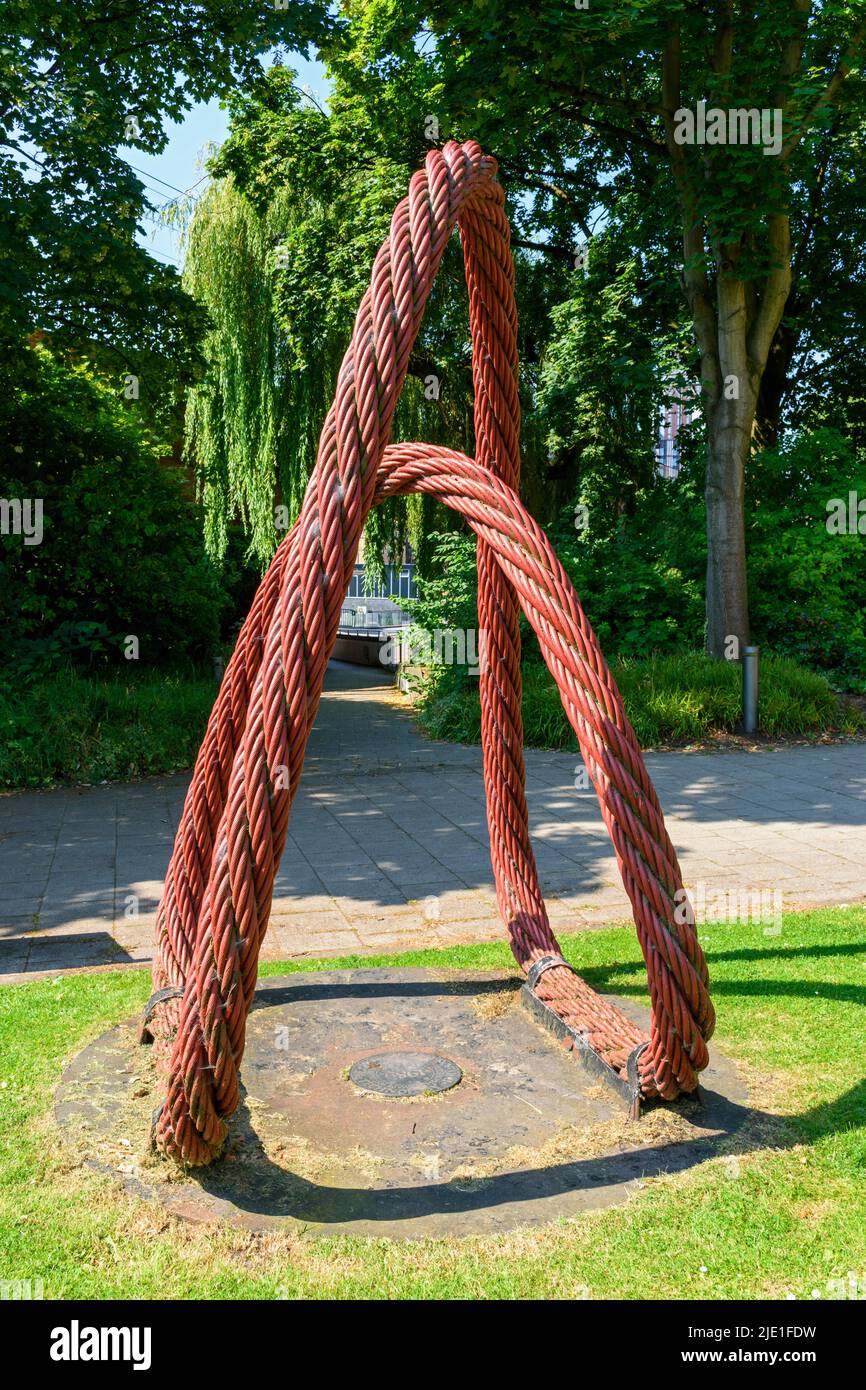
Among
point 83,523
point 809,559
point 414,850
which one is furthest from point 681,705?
point 83,523

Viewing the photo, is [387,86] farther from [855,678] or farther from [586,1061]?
[586,1061]

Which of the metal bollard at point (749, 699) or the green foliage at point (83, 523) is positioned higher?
the green foliage at point (83, 523)

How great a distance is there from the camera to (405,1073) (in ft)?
12.2

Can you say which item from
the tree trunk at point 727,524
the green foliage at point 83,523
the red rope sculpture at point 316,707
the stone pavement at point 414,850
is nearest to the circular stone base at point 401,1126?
the red rope sculpture at point 316,707

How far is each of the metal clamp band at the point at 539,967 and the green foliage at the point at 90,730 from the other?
19.9ft

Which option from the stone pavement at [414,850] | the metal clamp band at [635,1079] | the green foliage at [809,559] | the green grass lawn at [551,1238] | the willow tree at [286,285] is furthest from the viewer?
the willow tree at [286,285]

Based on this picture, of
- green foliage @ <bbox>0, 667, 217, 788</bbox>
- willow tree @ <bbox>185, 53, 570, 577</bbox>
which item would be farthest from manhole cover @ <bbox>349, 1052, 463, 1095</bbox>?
willow tree @ <bbox>185, 53, 570, 577</bbox>

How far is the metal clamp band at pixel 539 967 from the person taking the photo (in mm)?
4293

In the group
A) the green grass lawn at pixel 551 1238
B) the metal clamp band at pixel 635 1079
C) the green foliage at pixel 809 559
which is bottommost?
the green grass lawn at pixel 551 1238

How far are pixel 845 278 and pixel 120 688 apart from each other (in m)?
12.1

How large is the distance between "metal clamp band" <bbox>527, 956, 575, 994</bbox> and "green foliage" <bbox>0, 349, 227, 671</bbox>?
26.1 feet

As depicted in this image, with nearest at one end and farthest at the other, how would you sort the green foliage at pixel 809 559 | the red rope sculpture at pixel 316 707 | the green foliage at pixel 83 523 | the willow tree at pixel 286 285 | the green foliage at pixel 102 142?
1. the red rope sculpture at pixel 316 707
2. the green foliage at pixel 102 142
3. the green foliage at pixel 83 523
4. the green foliage at pixel 809 559
5. the willow tree at pixel 286 285

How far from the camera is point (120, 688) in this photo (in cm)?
1075

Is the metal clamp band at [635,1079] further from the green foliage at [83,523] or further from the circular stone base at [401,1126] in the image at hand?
the green foliage at [83,523]
